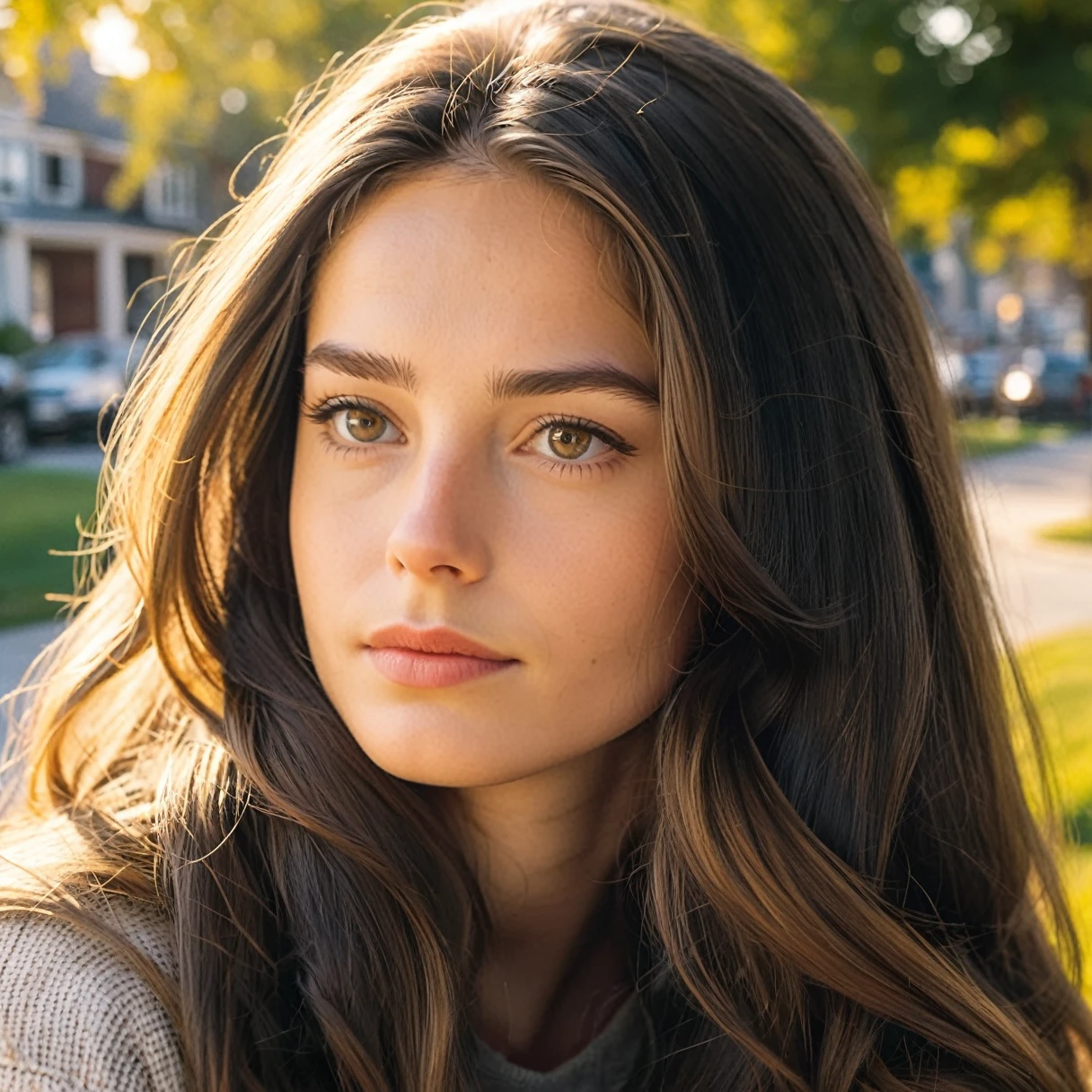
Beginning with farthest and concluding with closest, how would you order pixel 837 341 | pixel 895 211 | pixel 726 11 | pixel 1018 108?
pixel 895 211 < pixel 1018 108 < pixel 726 11 < pixel 837 341

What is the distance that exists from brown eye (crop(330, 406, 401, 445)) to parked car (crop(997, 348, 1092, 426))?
2811cm

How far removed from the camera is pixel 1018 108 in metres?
17.2

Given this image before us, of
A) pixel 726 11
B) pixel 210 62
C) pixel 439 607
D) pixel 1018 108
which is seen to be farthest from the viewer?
pixel 1018 108

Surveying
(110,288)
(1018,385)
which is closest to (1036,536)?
(1018,385)

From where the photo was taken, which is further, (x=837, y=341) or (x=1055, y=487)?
(x=1055, y=487)

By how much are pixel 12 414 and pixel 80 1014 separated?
1774 centimetres

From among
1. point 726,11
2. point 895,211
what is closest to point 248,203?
point 726,11

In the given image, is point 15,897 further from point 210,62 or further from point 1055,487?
point 1055,487

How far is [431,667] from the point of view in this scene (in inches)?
70.1

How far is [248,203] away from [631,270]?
0.65 metres

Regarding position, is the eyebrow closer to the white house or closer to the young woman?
the young woman

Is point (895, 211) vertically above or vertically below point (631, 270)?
above

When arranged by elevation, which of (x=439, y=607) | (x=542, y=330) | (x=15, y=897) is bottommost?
(x=15, y=897)

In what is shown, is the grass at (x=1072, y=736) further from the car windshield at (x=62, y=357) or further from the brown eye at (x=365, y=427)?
the car windshield at (x=62, y=357)
